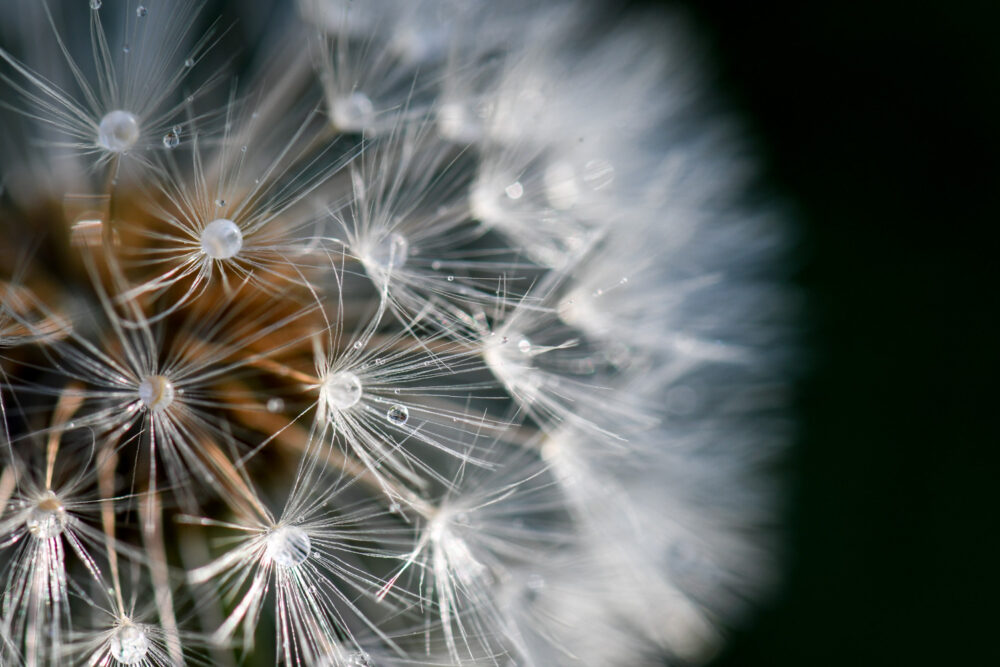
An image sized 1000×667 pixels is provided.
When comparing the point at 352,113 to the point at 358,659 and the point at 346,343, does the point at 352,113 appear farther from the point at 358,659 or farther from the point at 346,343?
the point at 358,659

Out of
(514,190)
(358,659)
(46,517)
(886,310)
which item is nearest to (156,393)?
(46,517)

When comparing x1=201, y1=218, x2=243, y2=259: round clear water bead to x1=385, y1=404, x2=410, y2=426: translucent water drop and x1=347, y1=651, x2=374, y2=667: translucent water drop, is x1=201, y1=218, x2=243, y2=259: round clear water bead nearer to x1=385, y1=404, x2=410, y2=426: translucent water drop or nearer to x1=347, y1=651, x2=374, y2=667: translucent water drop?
x1=385, y1=404, x2=410, y2=426: translucent water drop

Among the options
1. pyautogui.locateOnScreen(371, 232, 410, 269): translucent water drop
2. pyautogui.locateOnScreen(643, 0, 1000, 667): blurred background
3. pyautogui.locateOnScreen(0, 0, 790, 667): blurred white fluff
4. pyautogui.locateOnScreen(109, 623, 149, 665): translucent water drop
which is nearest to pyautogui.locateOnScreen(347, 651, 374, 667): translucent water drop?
pyautogui.locateOnScreen(0, 0, 790, 667): blurred white fluff

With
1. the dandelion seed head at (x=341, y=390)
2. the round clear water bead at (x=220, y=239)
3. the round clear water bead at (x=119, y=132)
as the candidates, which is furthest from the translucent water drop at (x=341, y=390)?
the round clear water bead at (x=119, y=132)

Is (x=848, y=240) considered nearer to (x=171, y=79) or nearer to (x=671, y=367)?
(x=671, y=367)

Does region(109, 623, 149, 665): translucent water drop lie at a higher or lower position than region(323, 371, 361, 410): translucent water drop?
lower

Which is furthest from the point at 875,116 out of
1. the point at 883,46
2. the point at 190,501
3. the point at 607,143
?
the point at 190,501
